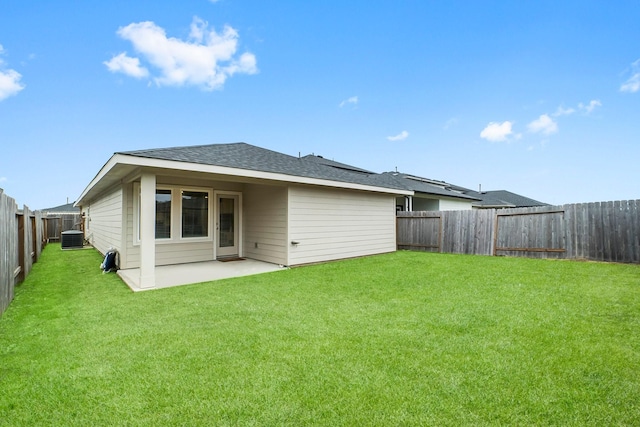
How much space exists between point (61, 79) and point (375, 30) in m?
11.6

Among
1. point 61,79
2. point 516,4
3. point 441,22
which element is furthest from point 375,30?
point 61,79

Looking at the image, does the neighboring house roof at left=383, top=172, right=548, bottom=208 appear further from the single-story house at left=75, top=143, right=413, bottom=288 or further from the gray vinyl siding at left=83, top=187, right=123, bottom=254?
the gray vinyl siding at left=83, top=187, right=123, bottom=254

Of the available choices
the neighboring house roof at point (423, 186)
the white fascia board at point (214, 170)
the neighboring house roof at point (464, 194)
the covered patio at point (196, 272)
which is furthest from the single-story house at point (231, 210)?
the neighboring house roof at point (464, 194)

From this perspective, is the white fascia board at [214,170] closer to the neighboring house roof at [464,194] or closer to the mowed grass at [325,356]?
the mowed grass at [325,356]

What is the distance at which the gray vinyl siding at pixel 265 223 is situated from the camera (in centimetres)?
830

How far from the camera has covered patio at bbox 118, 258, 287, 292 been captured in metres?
6.35

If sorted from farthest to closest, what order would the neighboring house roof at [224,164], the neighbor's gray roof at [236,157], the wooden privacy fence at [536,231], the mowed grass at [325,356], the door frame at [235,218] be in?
the door frame at [235,218]
the wooden privacy fence at [536,231]
the neighbor's gray roof at [236,157]
the neighboring house roof at [224,164]
the mowed grass at [325,356]

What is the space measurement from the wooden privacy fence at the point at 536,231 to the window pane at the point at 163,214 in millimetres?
8702

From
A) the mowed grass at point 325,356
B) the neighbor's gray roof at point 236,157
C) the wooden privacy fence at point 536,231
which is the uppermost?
the neighbor's gray roof at point 236,157

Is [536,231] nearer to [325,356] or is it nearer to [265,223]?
[265,223]

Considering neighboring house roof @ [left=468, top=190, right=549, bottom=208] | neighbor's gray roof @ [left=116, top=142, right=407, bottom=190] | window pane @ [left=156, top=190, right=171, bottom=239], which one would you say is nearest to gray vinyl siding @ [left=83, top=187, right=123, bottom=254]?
window pane @ [left=156, top=190, right=171, bottom=239]

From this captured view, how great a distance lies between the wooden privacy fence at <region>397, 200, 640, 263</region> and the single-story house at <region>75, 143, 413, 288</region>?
237cm

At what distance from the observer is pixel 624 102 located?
31.3 feet

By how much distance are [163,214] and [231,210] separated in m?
2.05
